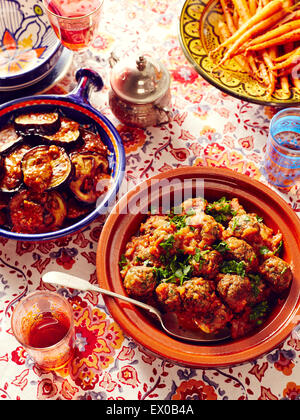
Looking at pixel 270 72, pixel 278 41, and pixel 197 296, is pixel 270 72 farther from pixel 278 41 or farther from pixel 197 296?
pixel 197 296

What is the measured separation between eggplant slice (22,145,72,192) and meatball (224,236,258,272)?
84 centimetres

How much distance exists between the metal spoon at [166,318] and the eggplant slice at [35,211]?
0.29 meters

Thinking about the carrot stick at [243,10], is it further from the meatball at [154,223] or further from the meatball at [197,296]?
the meatball at [197,296]

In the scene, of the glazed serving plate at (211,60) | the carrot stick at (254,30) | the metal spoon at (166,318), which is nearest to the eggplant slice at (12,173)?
the metal spoon at (166,318)

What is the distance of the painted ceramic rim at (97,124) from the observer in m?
1.99

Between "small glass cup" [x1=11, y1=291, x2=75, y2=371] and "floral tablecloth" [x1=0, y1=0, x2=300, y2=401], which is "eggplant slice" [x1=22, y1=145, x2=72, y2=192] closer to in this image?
"floral tablecloth" [x1=0, y1=0, x2=300, y2=401]

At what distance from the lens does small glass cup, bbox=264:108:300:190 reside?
90.4 inches

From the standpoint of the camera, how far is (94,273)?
7.19 ft

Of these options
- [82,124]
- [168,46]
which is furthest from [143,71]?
[168,46]

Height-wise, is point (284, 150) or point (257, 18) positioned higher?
point (257, 18)

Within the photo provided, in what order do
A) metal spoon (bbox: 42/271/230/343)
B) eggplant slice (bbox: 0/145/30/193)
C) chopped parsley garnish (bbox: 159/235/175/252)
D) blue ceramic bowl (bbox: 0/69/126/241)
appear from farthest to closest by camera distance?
blue ceramic bowl (bbox: 0/69/126/241), eggplant slice (bbox: 0/145/30/193), chopped parsley garnish (bbox: 159/235/175/252), metal spoon (bbox: 42/271/230/343)

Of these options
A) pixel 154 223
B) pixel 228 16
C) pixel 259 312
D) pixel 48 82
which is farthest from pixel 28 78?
pixel 259 312

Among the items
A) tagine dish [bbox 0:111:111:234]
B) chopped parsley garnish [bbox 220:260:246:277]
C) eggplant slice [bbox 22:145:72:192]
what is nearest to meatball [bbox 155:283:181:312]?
chopped parsley garnish [bbox 220:260:246:277]

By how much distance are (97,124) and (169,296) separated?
1.06 m
